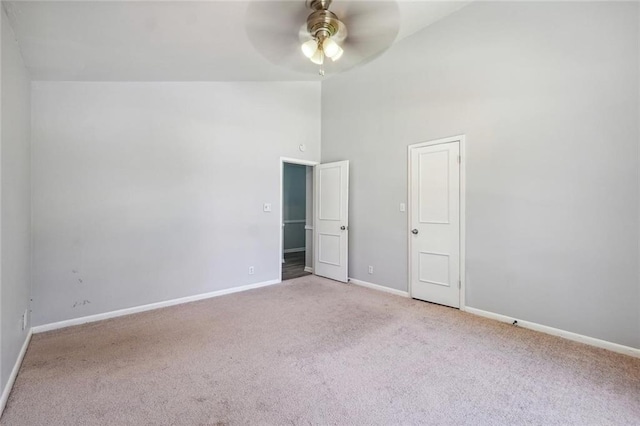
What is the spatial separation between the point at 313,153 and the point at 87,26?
338cm

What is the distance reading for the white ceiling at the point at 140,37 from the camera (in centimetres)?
198

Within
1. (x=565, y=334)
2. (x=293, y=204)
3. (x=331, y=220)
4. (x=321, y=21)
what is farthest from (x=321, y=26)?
(x=293, y=204)

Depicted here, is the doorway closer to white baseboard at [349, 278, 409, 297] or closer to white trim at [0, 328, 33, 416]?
white baseboard at [349, 278, 409, 297]

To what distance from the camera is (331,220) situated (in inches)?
191

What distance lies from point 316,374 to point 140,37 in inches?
119

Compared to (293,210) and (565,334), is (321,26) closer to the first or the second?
(565,334)

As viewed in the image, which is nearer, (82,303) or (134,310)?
(82,303)

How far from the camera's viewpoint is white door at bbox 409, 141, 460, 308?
135 inches

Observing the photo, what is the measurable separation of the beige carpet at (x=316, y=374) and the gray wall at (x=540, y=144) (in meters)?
0.47

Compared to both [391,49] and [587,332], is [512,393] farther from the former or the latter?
[391,49]

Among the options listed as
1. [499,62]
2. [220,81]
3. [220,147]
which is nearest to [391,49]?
[499,62]

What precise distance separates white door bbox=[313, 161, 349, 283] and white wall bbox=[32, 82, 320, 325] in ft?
2.76

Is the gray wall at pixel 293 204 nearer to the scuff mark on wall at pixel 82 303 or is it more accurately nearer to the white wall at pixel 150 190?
the white wall at pixel 150 190

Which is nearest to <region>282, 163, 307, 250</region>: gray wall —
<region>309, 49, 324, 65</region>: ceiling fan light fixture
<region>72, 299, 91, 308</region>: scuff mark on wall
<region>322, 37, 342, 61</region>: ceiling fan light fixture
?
<region>72, 299, 91, 308</region>: scuff mark on wall
